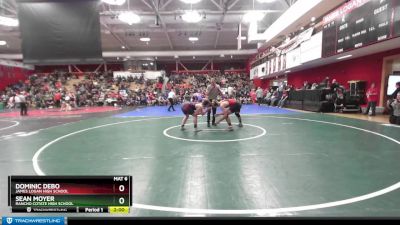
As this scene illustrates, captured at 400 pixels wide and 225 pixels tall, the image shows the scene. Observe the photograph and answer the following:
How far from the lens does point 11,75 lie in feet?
99.2

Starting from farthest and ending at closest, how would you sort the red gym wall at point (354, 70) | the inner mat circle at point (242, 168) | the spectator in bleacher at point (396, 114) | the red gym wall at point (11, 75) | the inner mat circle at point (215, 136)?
the red gym wall at point (11, 75) < the red gym wall at point (354, 70) < the spectator in bleacher at point (396, 114) < the inner mat circle at point (215, 136) < the inner mat circle at point (242, 168)

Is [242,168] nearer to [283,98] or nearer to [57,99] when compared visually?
[283,98]

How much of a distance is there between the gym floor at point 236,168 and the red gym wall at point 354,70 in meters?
6.70

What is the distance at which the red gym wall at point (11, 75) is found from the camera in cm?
2858

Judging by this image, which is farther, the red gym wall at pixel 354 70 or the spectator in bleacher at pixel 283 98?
the spectator in bleacher at pixel 283 98

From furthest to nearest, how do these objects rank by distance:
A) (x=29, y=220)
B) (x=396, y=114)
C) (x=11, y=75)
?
1. (x=11, y=75)
2. (x=396, y=114)
3. (x=29, y=220)

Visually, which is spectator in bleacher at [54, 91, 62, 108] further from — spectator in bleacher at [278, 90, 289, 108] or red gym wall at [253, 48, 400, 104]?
red gym wall at [253, 48, 400, 104]

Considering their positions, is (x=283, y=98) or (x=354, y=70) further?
(x=283, y=98)

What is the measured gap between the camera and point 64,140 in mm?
5902

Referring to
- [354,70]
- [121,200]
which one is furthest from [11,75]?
[121,200]

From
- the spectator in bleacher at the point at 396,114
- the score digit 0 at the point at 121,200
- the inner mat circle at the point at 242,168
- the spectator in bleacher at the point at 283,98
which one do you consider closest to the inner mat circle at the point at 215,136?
the inner mat circle at the point at 242,168
